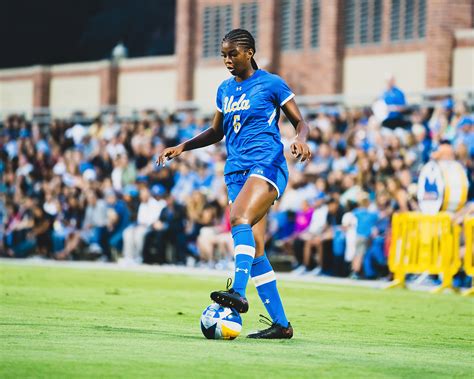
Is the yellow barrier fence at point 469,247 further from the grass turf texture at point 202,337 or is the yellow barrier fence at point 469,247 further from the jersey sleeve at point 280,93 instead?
the jersey sleeve at point 280,93

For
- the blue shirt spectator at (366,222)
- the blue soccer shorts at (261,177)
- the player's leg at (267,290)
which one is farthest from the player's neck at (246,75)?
the blue shirt spectator at (366,222)

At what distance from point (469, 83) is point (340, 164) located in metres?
9.44

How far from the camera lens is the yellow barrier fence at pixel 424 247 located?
18750 millimetres

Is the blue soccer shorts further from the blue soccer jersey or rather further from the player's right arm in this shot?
the player's right arm

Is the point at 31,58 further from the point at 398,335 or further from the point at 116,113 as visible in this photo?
the point at 398,335

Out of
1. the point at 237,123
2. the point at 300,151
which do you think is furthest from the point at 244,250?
the point at 237,123

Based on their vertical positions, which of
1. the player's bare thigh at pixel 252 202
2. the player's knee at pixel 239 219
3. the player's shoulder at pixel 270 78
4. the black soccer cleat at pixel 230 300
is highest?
the player's shoulder at pixel 270 78

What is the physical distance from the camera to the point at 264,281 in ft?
32.5

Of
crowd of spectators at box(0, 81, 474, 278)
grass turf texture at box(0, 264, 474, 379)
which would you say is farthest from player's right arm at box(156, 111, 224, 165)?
crowd of spectators at box(0, 81, 474, 278)

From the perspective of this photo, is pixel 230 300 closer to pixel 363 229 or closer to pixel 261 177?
pixel 261 177

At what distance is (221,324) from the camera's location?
9.29 meters

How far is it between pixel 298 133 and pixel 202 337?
1.84m

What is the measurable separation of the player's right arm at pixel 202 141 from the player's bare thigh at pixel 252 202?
0.85 m

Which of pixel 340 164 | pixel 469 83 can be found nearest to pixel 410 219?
pixel 340 164
